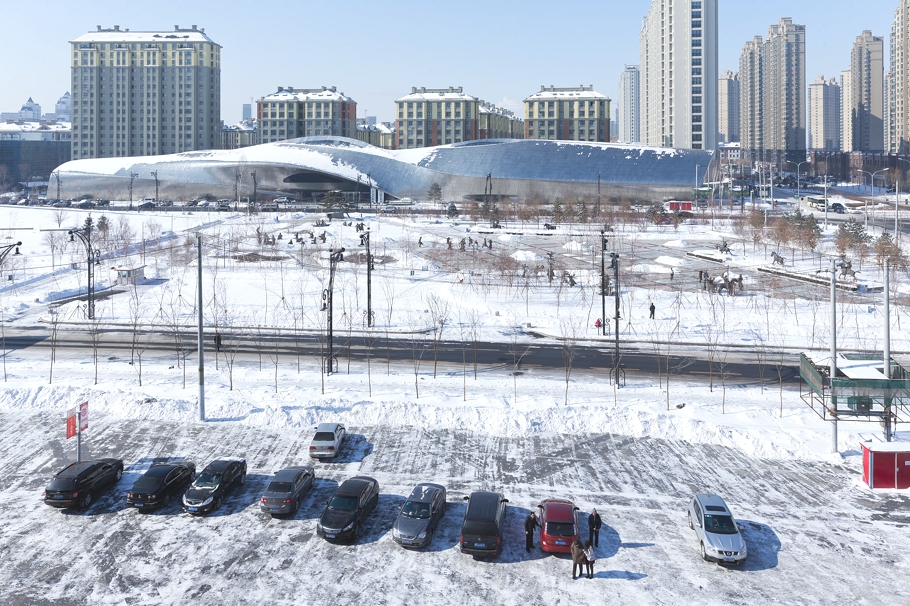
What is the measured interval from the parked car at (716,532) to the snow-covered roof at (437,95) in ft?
507

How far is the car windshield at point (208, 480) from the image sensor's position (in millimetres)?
17984

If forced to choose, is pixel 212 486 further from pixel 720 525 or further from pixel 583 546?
pixel 720 525

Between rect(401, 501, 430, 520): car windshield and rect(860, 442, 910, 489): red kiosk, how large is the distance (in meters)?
10.9

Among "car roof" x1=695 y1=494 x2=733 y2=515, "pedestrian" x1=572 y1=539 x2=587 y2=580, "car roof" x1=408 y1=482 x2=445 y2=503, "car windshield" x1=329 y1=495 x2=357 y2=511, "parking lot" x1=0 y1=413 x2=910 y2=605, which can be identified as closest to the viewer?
"parking lot" x1=0 y1=413 x2=910 y2=605

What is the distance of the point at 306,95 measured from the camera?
6732 inches

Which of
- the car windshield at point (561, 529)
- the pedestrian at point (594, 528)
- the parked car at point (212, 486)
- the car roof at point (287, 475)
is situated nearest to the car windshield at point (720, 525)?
the pedestrian at point (594, 528)

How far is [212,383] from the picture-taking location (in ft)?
92.1

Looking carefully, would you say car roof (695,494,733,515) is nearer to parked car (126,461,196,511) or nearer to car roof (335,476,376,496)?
car roof (335,476,376,496)

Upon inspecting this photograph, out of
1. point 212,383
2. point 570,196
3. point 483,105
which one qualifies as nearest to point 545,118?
point 483,105

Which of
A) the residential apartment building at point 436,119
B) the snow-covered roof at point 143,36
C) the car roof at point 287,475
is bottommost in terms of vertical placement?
the car roof at point 287,475

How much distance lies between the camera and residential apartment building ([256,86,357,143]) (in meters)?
169

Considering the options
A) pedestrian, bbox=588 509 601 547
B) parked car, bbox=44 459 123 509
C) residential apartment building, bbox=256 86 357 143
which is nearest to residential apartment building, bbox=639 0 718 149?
residential apartment building, bbox=256 86 357 143

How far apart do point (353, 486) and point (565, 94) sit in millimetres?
165938

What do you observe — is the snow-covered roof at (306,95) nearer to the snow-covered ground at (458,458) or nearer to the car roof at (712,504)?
the snow-covered ground at (458,458)
